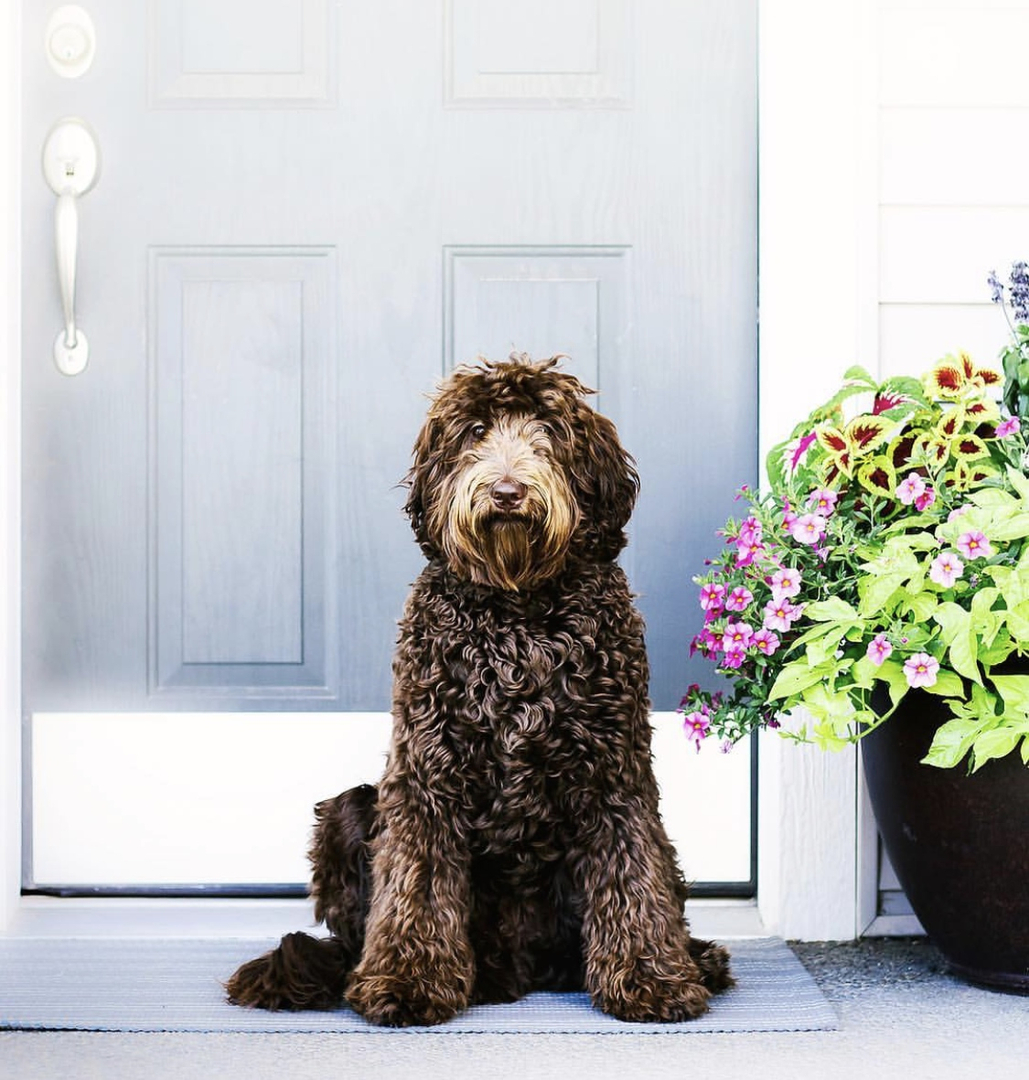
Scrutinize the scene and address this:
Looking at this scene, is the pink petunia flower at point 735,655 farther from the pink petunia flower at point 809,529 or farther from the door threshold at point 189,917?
the door threshold at point 189,917

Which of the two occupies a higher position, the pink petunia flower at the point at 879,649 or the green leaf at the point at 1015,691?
the pink petunia flower at the point at 879,649

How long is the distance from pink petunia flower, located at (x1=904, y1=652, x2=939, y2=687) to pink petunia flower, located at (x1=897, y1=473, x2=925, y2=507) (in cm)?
28

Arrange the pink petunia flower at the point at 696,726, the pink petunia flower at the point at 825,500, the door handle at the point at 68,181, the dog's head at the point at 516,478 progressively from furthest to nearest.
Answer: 1. the door handle at the point at 68,181
2. the pink petunia flower at the point at 696,726
3. the pink petunia flower at the point at 825,500
4. the dog's head at the point at 516,478

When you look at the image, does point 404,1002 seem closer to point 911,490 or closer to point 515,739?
point 515,739

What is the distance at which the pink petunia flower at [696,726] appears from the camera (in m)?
2.56

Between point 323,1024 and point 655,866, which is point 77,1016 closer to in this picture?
point 323,1024

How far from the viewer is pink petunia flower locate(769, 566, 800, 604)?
2.38 m

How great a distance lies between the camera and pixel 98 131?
9.77ft

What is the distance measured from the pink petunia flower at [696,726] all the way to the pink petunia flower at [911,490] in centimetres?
56

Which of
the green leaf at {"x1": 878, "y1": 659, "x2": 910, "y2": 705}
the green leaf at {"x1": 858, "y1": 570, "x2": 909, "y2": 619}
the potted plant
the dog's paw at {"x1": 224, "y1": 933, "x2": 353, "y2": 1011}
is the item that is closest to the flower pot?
the potted plant

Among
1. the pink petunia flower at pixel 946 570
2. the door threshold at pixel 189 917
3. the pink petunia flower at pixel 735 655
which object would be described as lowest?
the door threshold at pixel 189 917

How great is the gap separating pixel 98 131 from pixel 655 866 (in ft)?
6.53

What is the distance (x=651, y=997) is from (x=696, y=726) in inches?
20.3

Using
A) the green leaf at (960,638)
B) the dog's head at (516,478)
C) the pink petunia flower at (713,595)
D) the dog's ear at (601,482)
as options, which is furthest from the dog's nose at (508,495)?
the green leaf at (960,638)
